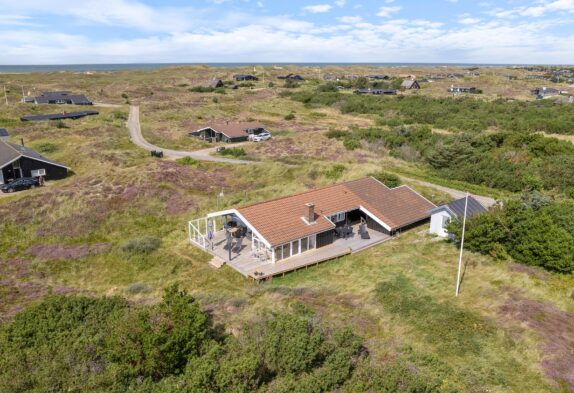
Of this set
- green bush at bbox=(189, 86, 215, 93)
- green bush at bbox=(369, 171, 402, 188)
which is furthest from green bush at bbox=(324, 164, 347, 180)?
green bush at bbox=(189, 86, 215, 93)

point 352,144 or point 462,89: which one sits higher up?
point 462,89

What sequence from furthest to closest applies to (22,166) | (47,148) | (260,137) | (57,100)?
1. (57,100)
2. (260,137)
3. (47,148)
4. (22,166)

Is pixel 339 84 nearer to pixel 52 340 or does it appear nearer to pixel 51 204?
pixel 51 204

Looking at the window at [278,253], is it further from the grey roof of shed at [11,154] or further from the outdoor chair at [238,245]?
the grey roof of shed at [11,154]

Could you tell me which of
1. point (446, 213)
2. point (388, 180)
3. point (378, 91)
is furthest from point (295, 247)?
point (378, 91)

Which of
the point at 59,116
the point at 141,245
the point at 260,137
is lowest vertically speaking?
the point at 141,245

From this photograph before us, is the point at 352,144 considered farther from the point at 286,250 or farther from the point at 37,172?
the point at 37,172
